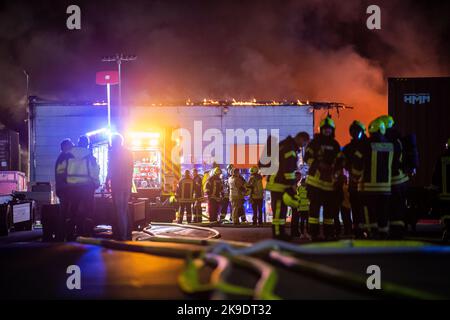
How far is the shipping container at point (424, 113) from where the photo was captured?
Result: 14.5 metres

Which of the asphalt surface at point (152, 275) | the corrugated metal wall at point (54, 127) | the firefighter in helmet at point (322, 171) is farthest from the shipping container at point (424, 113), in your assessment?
the corrugated metal wall at point (54, 127)

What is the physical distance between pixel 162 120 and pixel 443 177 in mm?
14332

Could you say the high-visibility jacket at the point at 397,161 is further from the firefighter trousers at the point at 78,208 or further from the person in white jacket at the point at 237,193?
the person in white jacket at the point at 237,193

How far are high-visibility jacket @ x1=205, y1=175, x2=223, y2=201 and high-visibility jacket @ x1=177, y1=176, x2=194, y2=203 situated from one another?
1.81 feet

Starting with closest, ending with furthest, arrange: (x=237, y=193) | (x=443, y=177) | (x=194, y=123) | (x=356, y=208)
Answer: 1. (x=443, y=177)
2. (x=356, y=208)
3. (x=237, y=193)
4. (x=194, y=123)

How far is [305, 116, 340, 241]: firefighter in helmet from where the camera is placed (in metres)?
8.64

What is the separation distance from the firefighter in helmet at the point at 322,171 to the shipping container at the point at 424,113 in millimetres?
A: 6506

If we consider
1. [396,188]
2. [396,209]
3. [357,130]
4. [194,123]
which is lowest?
[396,209]

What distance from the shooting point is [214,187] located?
640 inches

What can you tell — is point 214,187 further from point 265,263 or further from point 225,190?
point 265,263

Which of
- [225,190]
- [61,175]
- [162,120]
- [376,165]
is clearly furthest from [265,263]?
[162,120]
